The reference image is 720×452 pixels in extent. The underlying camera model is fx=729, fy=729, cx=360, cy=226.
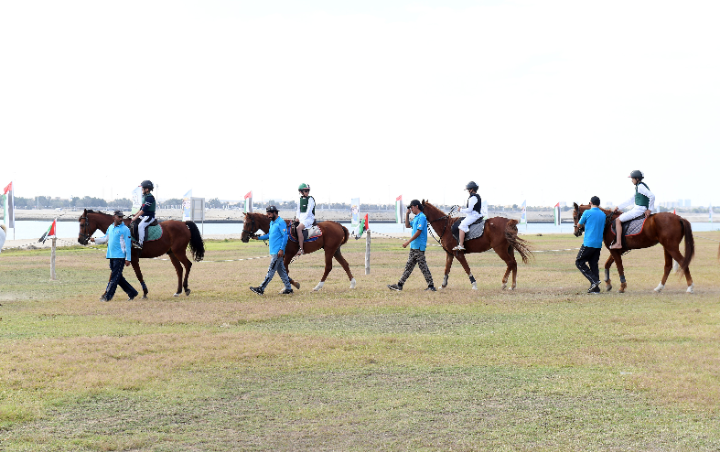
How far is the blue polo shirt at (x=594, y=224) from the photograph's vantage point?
58.0 feet

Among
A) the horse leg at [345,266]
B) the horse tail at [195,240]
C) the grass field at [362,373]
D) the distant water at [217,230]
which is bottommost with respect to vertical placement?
the distant water at [217,230]

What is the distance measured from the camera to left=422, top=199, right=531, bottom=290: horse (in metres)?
18.7

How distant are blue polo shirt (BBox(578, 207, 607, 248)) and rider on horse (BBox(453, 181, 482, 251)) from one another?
264 centimetres

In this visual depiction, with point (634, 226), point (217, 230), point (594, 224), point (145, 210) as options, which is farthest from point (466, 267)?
point (217, 230)

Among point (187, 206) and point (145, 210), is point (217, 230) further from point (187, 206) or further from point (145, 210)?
point (145, 210)

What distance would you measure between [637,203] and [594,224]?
3.93 ft

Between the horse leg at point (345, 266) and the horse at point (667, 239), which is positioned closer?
the horse at point (667, 239)

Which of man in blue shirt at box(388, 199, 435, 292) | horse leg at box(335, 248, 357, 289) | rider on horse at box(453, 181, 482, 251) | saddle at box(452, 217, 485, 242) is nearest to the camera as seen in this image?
man in blue shirt at box(388, 199, 435, 292)

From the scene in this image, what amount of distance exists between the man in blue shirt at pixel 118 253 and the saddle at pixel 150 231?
56 cm

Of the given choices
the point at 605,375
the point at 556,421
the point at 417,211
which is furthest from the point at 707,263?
the point at 556,421

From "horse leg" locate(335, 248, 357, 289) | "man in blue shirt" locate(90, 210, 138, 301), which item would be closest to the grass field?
"man in blue shirt" locate(90, 210, 138, 301)

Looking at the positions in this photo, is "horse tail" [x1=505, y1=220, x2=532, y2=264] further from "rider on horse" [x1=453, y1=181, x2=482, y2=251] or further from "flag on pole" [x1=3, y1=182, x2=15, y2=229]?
"flag on pole" [x1=3, y1=182, x2=15, y2=229]

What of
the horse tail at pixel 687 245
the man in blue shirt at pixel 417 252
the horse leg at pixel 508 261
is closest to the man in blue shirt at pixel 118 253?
the man in blue shirt at pixel 417 252

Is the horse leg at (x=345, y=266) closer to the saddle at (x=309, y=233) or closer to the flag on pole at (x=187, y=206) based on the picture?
the saddle at (x=309, y=233)
